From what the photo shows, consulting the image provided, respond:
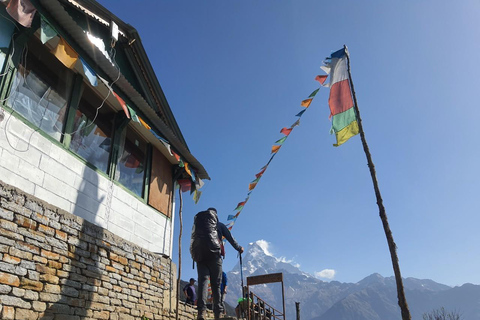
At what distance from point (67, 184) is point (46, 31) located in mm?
2581

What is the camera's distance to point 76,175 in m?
6.81

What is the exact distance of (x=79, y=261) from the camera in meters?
6.27

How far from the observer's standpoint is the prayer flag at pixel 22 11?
5512mm

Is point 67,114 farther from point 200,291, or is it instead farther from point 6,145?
point 200,291

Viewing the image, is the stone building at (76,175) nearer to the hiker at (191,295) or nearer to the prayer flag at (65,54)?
the prayer flag at (65,54)

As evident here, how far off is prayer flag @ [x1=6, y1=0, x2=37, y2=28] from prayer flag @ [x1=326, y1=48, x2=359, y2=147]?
690cm

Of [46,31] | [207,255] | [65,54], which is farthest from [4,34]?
[207,255]

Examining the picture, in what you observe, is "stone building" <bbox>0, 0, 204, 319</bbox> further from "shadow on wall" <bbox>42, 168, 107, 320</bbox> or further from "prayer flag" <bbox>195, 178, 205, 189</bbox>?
"prayer flag" <bbox>195, 178, 205, 189</bbox>

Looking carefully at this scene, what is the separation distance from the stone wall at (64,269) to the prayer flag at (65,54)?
2461 mm

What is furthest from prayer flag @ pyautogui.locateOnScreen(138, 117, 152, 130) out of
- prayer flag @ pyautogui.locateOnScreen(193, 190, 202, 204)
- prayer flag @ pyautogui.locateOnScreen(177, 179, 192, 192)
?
prayer flag @ pyautogui.locateOnScreen(193, 190, 202, 204)

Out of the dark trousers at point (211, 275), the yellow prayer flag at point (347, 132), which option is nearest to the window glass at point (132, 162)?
the dark trousers at point (211, 275)

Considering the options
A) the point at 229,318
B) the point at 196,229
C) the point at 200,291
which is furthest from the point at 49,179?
the point at 229,318

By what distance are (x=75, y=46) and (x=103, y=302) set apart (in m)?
4.81

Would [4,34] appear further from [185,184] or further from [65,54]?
[185,184]
